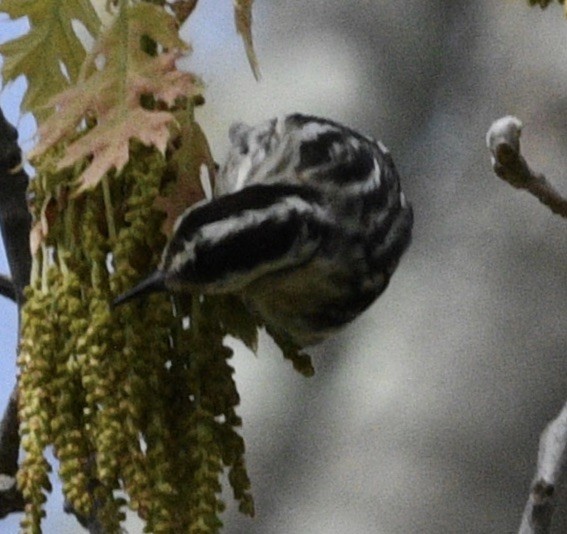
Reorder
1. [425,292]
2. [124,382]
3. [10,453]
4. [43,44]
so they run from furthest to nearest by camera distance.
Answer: [425,292] < [10,453] < [43,44] < [124,382]

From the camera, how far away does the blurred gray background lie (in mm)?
1882

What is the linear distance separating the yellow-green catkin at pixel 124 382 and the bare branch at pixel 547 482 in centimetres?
17

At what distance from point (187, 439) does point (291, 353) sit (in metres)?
0.14

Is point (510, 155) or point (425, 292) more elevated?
point (510, 155)

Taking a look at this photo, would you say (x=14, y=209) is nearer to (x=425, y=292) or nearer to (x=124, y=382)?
(x=124, y=382)

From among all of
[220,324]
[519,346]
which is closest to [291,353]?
[220,324]

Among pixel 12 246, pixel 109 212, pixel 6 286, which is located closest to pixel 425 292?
pixel 6 286

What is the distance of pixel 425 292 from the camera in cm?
197

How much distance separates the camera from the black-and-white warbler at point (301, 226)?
2.75 feet

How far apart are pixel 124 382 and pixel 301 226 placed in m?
0.24

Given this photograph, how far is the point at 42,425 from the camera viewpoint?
76 cm

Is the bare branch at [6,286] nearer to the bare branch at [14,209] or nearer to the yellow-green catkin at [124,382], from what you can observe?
the bare branch at [14,209]

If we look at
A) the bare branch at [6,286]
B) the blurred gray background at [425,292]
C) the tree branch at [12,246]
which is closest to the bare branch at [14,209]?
the tree branch at [12,246]

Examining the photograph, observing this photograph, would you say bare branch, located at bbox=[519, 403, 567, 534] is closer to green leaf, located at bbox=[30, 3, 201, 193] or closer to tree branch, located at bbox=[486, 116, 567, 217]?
tree branch, located at bbox=[486, 116, 567, 217]
